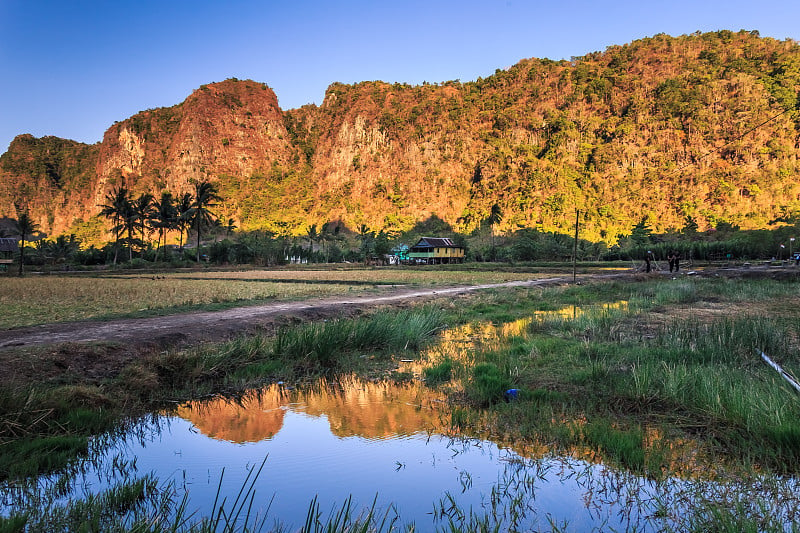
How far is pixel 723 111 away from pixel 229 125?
171 m

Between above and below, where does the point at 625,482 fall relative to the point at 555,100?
below

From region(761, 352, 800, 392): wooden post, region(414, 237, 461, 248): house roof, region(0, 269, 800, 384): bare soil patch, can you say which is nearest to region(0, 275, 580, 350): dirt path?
region(0, 269, 800, 384): bare soil patch

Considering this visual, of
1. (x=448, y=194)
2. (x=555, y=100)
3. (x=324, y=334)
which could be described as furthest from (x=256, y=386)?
(x=555, y=100)

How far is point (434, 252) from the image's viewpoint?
8031cm

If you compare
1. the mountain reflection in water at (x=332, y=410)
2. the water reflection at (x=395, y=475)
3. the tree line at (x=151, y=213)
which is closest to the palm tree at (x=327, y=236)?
the tree line at (x=151, y=213)

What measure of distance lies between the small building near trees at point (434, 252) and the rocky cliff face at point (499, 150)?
34.3m

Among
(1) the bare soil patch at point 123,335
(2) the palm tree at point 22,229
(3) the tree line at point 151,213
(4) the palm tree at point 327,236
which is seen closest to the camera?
(1) the bare soil patch at point 123,335

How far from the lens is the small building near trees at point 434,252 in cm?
8019

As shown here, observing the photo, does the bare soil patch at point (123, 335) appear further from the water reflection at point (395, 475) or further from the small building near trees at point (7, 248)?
the small building near trees at point (7, 248)

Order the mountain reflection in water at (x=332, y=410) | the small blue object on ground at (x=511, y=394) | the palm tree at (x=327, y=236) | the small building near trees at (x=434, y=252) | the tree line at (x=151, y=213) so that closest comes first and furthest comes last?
the mountain reflection in water at (x=332, y=410) → the small blue object on ground at (x=511, y=394) → the tree line at (x=151, y=213) → the small building near trees at (x=434, y=252) → the palm tree at (x=327, y=236)

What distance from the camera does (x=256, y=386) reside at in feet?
22.4

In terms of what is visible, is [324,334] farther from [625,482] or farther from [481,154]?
[481,154]

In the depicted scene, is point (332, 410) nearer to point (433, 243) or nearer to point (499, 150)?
point (433, 243)

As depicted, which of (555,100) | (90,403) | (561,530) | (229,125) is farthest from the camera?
(229,125)
